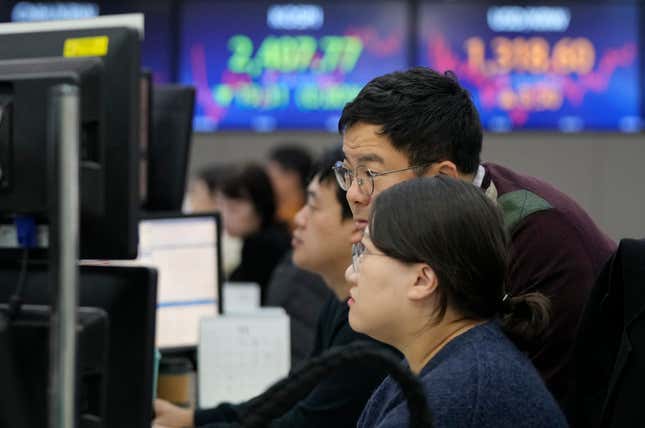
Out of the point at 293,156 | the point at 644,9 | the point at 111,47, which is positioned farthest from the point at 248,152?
the point at 111,47

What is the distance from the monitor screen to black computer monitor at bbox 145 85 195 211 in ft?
0.48

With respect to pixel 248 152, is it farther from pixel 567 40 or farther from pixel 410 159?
pixel 410 159

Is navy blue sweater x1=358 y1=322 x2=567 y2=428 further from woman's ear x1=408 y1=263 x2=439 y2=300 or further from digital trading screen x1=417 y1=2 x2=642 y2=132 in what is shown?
digital trading screen x1=417 y1=2 x2=642 y2=132

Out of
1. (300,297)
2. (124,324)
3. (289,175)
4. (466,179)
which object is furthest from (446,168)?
(289,175)

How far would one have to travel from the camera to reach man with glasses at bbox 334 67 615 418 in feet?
5.28

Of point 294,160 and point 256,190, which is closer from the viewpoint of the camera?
point 256,190

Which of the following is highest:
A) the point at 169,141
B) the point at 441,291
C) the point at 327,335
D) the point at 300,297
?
the point at 169,141

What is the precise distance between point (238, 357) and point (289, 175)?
8.11 ft

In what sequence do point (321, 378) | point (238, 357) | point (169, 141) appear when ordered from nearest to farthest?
point (321, 378) < point (238, 357) < point (169, 141)

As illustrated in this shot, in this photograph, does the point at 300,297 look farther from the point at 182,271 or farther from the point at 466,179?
the point at 466,179

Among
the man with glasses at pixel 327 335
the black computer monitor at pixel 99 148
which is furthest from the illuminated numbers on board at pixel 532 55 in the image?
the black computer monitor at pixel 99 148

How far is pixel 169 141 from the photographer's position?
2.72 metres

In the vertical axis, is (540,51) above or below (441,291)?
above

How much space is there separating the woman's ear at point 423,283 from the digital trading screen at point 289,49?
401cm
